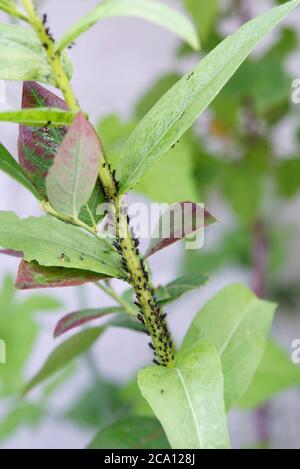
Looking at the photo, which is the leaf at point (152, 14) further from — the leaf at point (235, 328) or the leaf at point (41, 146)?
the leaf at point (235, 328)

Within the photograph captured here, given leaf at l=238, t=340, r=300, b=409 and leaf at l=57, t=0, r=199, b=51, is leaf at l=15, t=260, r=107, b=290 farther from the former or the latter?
leaf at l=238, t=340, r=300, b=409

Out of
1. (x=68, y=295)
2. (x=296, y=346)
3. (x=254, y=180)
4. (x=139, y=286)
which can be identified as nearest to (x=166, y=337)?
(x=139, y=286)

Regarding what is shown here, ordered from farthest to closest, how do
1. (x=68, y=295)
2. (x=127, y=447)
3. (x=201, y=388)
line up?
(x=68, y=295), (x=127, y=447), (x=201, y=388)

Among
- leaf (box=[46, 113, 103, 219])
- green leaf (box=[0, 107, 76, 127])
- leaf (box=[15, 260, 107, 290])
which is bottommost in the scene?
leaf (box=[15, 260, 107, 290])

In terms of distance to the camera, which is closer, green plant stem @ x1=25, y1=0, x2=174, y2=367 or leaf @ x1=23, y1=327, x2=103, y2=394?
green plant stem @ x1=25, y1=0, x2=174, y2=367

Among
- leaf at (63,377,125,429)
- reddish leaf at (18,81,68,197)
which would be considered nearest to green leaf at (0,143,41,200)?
reddish leaf at (18,81,68,197)

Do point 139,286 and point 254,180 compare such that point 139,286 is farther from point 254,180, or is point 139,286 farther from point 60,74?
point 254,180
